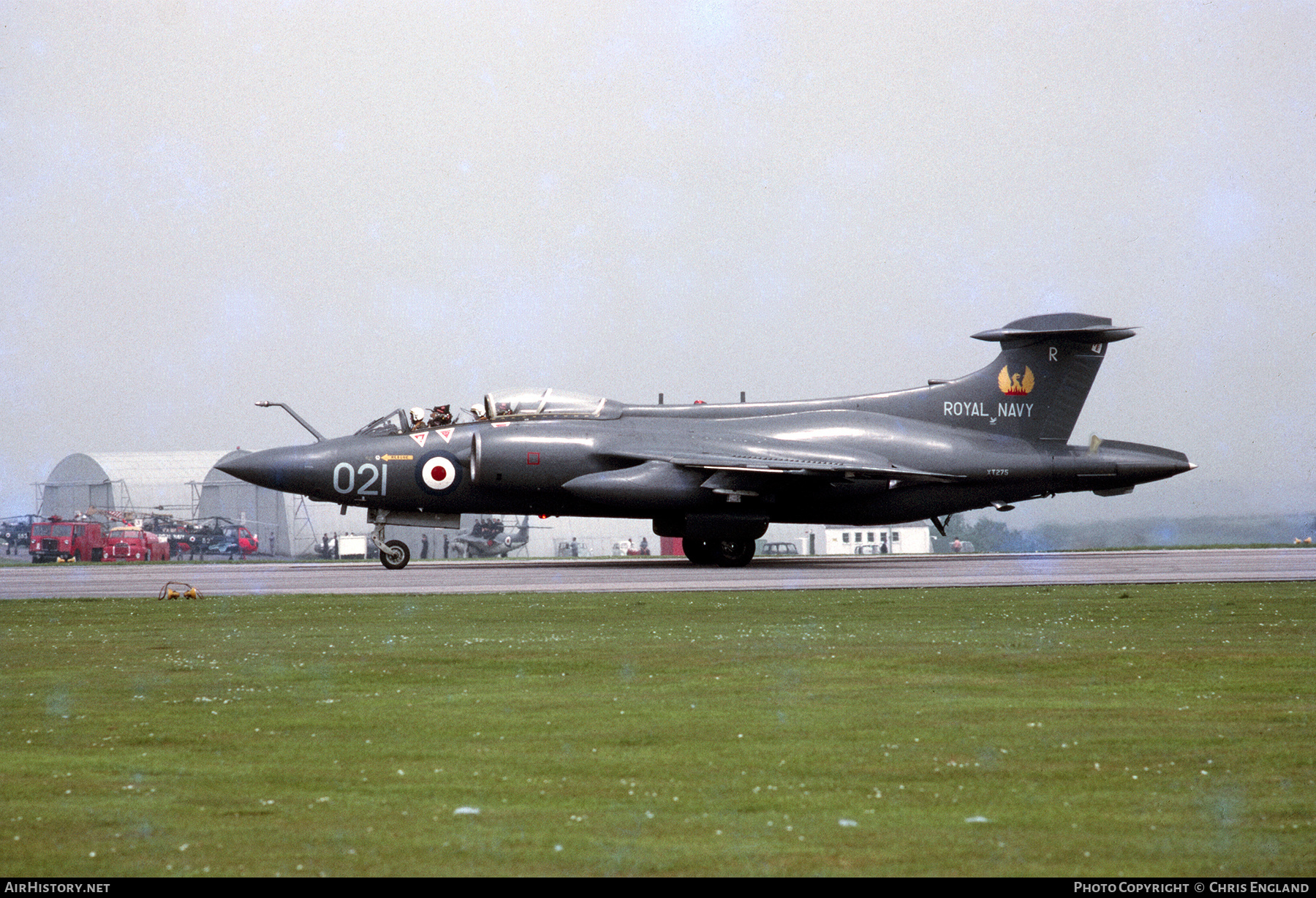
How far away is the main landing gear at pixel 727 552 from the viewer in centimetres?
2842

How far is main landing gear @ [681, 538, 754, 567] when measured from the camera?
93.2ft

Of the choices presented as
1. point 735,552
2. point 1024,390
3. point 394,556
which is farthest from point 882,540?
point 394,556

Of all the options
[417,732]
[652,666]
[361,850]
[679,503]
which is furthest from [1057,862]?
[679,503]

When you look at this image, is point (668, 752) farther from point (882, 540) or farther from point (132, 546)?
point (882, 540)

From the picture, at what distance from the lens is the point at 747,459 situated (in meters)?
27.9

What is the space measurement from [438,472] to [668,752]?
22.0m

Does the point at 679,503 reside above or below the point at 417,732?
→ above

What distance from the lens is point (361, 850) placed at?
4.76m

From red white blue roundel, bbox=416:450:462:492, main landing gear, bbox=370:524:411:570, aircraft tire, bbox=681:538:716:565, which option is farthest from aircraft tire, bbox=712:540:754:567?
main landing gear, bbox=370:524:411:570

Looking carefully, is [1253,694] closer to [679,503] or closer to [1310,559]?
[679,503]

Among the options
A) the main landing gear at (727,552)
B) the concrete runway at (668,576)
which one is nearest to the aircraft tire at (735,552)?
the main landing gear at (727,552)

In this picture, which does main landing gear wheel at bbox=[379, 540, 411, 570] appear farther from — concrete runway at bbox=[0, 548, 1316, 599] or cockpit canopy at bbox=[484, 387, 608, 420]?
cockpit canopy at bbox=[484, 387, 608, 420]

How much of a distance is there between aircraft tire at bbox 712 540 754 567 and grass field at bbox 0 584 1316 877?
599 inches

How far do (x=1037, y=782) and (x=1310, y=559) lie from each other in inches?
1006
